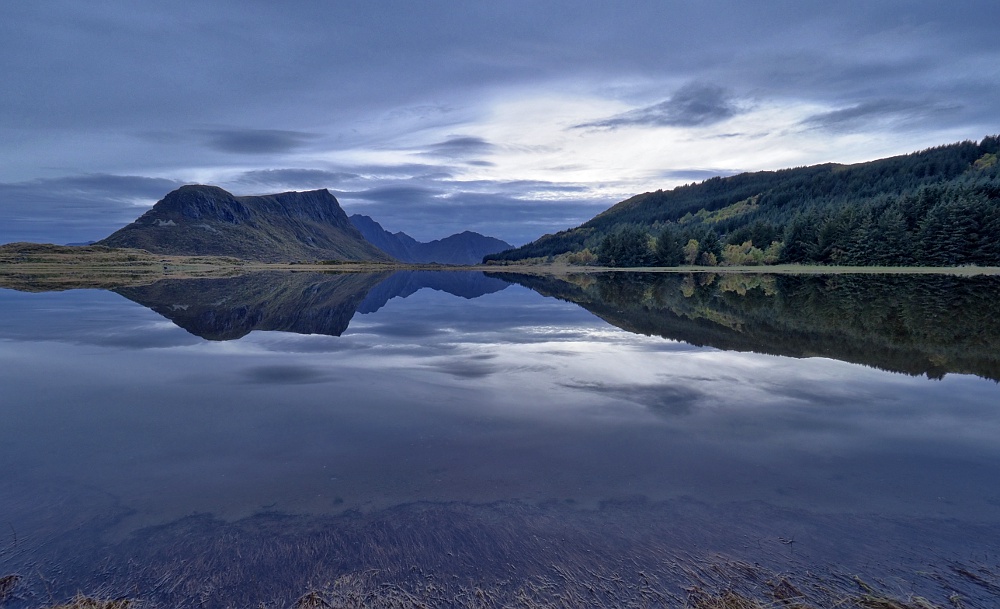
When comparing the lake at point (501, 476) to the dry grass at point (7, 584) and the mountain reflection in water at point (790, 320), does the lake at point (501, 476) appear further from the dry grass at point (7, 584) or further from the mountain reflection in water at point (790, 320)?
the mountain reflection in water at point (790, 320)

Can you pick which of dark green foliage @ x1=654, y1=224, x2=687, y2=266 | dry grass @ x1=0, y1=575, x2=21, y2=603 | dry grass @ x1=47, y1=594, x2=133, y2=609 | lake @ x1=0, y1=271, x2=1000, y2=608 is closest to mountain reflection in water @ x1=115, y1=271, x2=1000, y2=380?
lake @ x1=0, y1=271, x2=1000, y2=608

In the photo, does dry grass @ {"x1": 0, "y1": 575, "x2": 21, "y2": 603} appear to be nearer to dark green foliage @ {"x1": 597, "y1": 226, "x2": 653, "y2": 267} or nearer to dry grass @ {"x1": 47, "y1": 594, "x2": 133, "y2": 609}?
dry grass @ {"x1": 47, "y1": 594, "x2": 133, "y2": 609}

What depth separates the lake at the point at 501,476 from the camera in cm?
547

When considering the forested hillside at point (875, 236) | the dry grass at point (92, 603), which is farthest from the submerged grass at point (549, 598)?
the forested hillside at point (875, 236)

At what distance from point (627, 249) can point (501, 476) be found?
130 m

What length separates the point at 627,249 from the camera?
131875 mm

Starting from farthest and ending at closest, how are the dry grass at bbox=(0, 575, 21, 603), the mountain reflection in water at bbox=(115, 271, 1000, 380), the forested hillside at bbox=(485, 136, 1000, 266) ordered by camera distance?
the forested hillside at bbox=(485, 136, 1000, 266)
the mountain reflection in water at bbox=(115, 271, 1000, 380)
the dry grass at bbox=(0, 575, 21, 603)

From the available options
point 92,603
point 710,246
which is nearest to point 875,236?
point 710,246

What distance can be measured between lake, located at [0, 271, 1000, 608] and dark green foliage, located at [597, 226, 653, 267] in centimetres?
11145

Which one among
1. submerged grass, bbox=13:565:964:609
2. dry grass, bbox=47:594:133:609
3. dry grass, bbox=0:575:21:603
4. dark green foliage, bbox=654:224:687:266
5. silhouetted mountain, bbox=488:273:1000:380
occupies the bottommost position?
submerged grass, bbox=13:565:964:609

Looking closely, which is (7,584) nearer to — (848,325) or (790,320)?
(848,325)

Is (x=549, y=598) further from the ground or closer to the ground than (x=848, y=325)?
closer to the ground

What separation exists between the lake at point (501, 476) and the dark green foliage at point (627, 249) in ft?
366

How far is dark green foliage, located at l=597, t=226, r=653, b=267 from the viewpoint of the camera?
12668 centimetres
